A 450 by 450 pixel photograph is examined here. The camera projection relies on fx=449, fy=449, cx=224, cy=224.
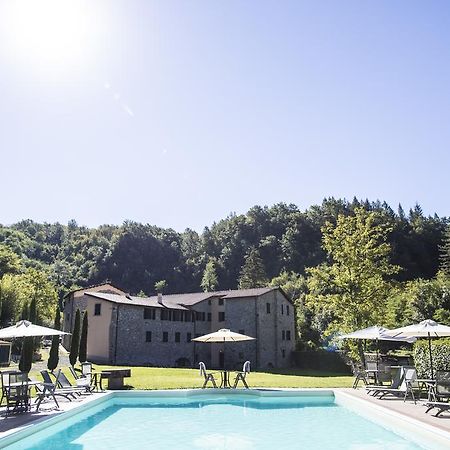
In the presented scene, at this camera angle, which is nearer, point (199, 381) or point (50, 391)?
point (50, 391)

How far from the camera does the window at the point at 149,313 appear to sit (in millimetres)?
40219

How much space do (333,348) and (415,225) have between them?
39482mm

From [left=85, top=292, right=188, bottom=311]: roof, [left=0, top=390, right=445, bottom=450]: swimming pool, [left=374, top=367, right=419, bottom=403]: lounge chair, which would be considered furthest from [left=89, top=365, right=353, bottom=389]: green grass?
[left=85, top=292, right=188, bottom=311]: roof

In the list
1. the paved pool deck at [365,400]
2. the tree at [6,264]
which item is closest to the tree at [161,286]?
the tree at [6,264]

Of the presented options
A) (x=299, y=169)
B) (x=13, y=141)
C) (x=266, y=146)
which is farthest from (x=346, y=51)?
→ (x=13, y=141)

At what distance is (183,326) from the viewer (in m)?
43.5

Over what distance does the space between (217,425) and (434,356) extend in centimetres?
838

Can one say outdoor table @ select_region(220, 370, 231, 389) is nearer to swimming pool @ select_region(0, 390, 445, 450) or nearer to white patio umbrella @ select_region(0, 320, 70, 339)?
swimming pool @ select_region(0, 390, 445, 450)

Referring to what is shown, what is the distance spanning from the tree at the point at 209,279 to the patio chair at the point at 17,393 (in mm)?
69790

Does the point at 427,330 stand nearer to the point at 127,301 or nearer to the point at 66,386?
the point at 66,386

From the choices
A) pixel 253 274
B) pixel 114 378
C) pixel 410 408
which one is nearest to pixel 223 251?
pixel 253 274

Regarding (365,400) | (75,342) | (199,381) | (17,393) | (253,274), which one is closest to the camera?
(17,393)

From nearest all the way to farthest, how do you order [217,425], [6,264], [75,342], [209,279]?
[217,425]
[75,342]
[6,264]
[209,279]

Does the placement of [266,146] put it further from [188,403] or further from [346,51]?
[188,403]
